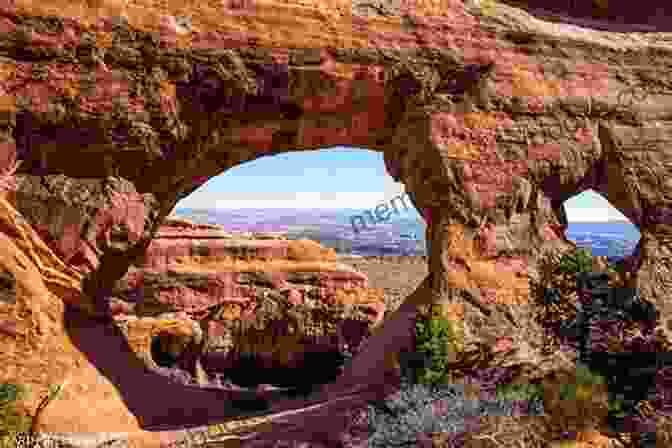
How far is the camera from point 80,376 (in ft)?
25.1

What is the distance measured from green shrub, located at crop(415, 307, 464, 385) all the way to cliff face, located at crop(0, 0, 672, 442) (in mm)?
660

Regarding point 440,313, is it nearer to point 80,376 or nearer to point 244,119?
point 244,119

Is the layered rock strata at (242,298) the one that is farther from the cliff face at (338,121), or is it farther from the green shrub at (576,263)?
the green shrub at (576,263)

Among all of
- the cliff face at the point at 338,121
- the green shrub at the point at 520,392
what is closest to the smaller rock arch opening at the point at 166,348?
the cliff face at the point at 338,121

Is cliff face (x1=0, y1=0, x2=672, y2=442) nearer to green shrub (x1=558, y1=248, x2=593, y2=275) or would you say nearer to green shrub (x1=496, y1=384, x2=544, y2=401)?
green shrub (x1=558, y1=248, x2=593, y2=275)

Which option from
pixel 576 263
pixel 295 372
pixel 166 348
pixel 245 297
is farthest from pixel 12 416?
pixel 245 297

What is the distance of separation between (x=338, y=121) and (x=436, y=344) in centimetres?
394

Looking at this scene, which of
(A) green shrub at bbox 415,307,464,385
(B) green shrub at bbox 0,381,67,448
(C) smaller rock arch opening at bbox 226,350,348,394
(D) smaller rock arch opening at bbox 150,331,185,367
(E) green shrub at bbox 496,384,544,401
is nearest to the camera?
A: (B) green shrub at bbox 0,381,67,448

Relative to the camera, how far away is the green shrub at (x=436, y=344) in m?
7.84

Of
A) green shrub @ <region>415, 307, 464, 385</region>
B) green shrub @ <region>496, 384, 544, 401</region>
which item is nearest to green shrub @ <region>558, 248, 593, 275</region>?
green shrub @ <region>496, 384, 544, 401</region>

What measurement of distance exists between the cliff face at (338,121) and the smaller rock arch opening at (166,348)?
306 cm

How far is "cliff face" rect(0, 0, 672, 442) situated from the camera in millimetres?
7941

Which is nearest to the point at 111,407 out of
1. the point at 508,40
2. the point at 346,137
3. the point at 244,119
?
the point at 244,119

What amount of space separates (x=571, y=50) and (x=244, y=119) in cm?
584
